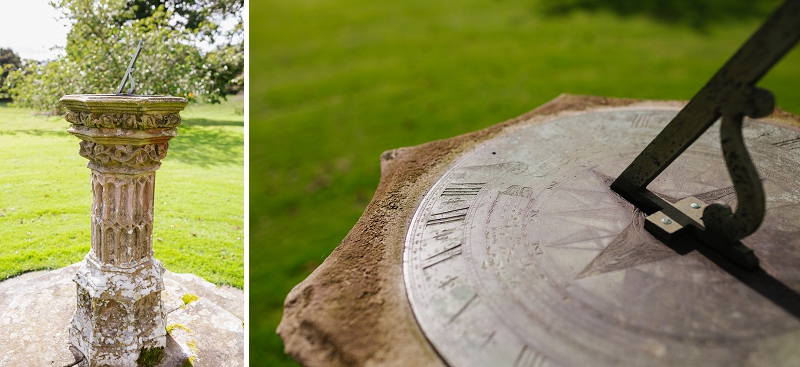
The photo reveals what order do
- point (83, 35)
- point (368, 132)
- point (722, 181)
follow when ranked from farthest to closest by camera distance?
point (368, 132)
point (83, 35)
point (722, 181)

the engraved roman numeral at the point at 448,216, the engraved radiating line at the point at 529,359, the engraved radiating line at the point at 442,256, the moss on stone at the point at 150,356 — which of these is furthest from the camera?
the moss on stone at the point at 150,356

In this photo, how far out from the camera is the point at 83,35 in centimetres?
423

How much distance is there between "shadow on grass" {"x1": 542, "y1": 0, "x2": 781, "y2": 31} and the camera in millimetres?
6734

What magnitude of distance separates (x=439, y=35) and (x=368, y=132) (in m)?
2.78

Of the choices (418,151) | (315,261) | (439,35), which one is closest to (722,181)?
(418,151)

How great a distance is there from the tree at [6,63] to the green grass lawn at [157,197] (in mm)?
173

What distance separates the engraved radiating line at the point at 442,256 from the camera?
5.59 ft

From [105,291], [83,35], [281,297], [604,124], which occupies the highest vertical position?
[83,35]

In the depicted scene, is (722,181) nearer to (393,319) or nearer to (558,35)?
(393,319)

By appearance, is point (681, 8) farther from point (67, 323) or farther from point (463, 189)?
point (67, 323)

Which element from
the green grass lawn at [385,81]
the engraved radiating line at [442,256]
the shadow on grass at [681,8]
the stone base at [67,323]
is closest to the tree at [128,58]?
the green grass lawn at [385,81]

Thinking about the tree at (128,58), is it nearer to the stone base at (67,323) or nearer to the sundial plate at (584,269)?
the stone base at (67,323)

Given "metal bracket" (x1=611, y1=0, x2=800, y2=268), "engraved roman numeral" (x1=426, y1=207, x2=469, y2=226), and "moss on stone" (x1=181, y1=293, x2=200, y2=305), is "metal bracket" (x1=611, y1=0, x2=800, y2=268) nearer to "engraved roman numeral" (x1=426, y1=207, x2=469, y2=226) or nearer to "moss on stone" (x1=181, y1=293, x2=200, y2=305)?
"engraved roman numeral" (x1=426, y1=207, x2=469, y2=226)

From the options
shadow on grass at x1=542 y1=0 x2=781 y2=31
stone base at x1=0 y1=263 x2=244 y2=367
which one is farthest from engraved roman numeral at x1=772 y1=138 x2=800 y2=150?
shadow on grass at x1=542 y1=0 x2=781 y2=31
